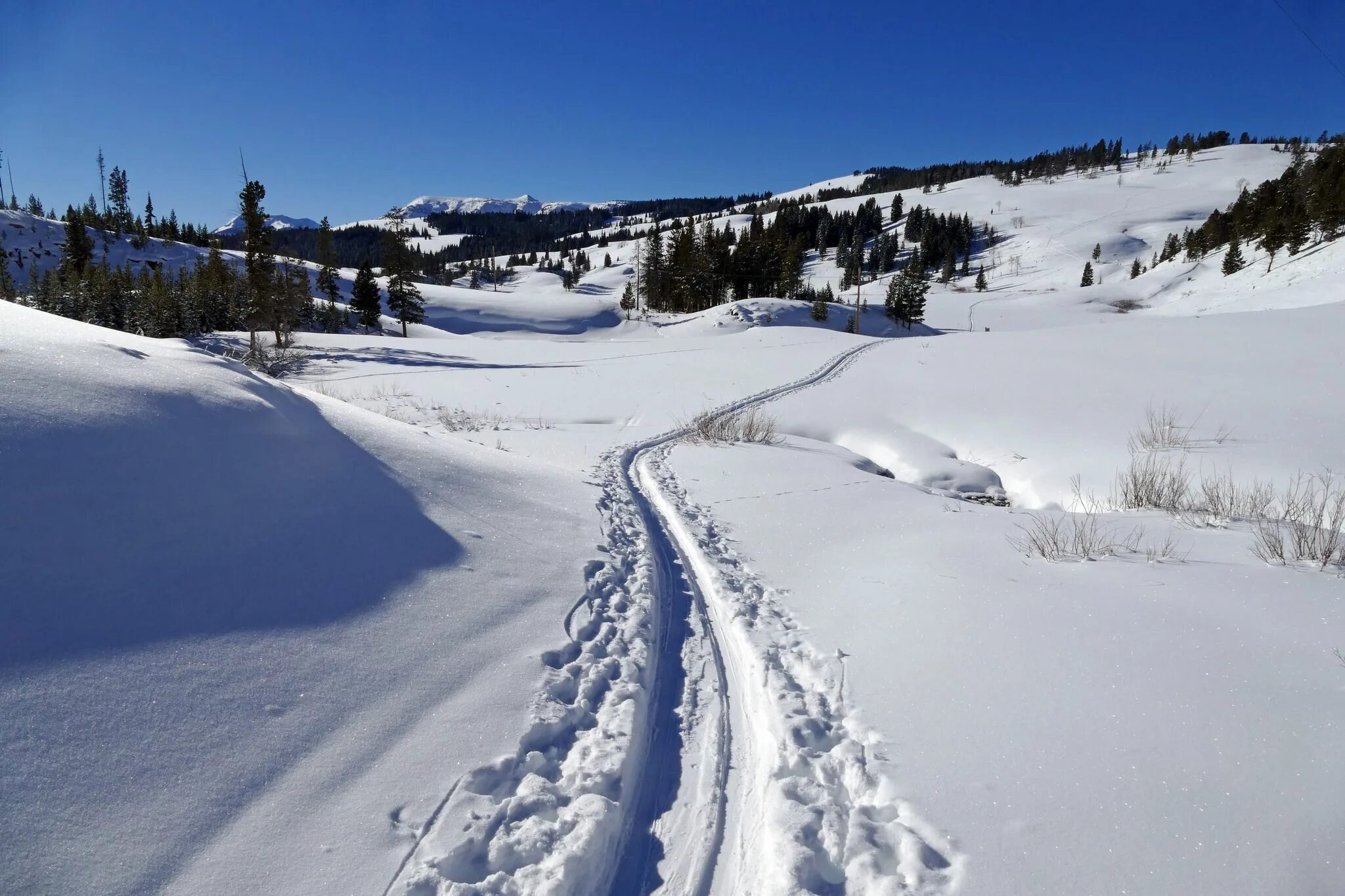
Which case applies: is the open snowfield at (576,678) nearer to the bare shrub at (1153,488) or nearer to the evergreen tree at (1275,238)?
the bare shrub at (1153,488)

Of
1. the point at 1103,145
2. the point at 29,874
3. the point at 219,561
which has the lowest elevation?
the point at 29,874

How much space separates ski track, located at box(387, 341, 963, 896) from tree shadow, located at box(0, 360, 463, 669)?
5.78ft

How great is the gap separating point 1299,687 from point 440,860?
4665 mm

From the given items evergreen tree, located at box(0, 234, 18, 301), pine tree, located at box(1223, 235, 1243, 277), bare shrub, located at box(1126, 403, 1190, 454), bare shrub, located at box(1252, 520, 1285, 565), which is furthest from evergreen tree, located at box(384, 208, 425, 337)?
pine tree, located at box(1223, 235, 1243, 277)

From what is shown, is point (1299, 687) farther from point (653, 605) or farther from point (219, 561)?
point (219, 561)

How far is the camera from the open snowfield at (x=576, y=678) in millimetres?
2502

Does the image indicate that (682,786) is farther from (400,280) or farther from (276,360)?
(400,280)

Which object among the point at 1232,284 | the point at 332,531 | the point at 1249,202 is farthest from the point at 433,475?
the point at 1249,202

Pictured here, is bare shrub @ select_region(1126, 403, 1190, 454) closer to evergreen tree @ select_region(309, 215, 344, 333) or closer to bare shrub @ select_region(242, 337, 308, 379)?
bare shrub @ select_region(242, 337, 308, 379)

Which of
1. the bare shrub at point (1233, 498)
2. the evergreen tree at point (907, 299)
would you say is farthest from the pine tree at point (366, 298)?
the bare shrub at point (1233, 498)

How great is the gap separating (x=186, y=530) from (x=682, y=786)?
3.56 meters

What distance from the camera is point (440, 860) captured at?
8.41ft

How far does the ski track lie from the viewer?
8.64ft

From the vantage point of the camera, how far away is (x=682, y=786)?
10.8 ft
